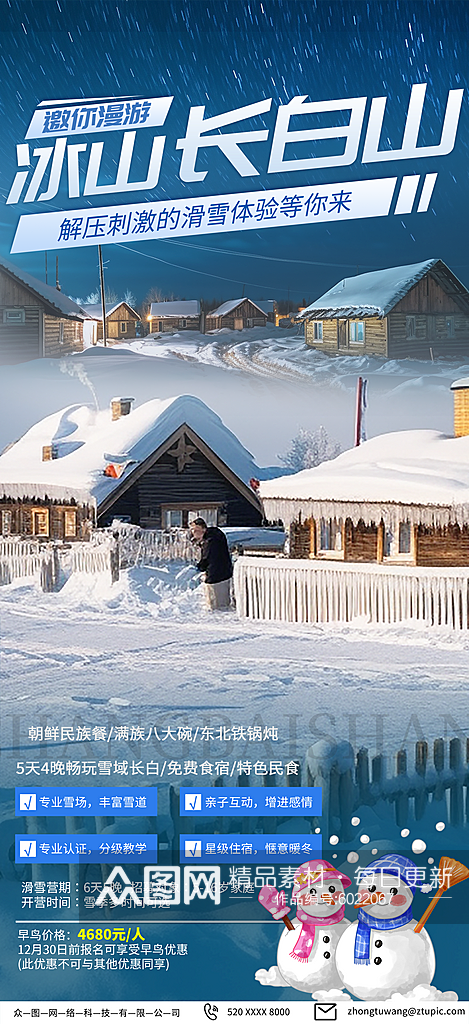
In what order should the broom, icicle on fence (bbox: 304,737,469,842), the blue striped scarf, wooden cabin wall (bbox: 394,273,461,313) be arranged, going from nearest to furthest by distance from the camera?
the blue striped scarf < the broom < icicle on fence (bbox: 304,737,469,842) < wooden cabin wall (bbox: 394,273,461,313)

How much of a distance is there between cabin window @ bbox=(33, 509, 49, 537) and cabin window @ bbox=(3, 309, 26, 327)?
1.03m

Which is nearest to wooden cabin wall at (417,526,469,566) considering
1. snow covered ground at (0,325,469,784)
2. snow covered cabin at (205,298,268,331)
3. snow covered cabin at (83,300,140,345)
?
snow covered ground at (0,325,469,784)

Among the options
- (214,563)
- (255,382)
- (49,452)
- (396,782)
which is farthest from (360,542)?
(49,452)

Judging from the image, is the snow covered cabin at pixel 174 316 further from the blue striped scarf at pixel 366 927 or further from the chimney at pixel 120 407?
the blue striped scarf at pixel 366 927

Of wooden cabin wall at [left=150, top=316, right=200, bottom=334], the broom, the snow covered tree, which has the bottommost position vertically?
the broom

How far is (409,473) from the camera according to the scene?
190 inches

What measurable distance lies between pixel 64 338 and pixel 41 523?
993mm

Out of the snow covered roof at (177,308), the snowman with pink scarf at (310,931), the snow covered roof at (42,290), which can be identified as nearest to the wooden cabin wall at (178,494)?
the snow covered roof at (177,308)

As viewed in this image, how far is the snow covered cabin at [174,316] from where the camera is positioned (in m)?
4.88

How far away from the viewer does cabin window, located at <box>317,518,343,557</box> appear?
17.2 feet

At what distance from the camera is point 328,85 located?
15.3 ft

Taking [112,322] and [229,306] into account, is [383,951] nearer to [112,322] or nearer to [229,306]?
[229,306]

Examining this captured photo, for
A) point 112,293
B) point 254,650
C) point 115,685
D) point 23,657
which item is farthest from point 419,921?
point 112,293

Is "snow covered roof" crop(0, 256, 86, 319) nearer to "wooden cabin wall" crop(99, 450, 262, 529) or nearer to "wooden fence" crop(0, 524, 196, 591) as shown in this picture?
"wooden cabin wall" crop(99, 450, 262, 529)
